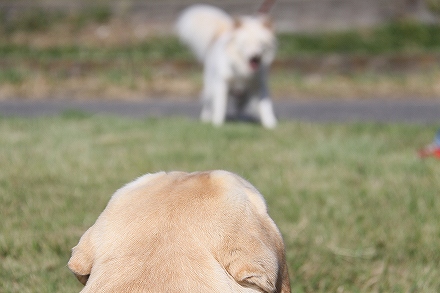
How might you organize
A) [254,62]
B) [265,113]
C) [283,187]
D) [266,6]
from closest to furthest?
[283,187]
[265,113]
[254,62]
[266,6]

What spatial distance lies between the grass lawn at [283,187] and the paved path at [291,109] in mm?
1519

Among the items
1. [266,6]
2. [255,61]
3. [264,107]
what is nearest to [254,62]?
[255,61]

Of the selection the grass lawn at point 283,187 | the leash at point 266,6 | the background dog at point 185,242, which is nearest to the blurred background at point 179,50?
the leash at point 266,6

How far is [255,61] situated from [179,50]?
5240mm

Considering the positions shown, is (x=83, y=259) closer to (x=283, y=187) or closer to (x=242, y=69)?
(x=283, y=187)

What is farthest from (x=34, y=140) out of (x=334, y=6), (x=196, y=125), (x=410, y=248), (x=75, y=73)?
(x=334, y=6)

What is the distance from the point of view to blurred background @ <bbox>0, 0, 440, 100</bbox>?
9.25 metres

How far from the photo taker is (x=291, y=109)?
7812 mm

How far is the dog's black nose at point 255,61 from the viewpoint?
626 cm

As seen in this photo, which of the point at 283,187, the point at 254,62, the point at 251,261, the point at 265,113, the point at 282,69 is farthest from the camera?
the point at 282,69

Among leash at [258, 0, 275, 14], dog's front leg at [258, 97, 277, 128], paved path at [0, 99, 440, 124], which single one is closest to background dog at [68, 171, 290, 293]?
dog's front leg at [258, 97, 277, 128]

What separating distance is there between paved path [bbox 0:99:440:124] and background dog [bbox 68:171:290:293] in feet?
18.2

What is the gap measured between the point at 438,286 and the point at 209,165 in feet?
6.32

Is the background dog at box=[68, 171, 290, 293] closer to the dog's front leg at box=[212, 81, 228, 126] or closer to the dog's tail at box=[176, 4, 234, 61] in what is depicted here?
the dog's front leg at box=[212, 81, 228, 126]
